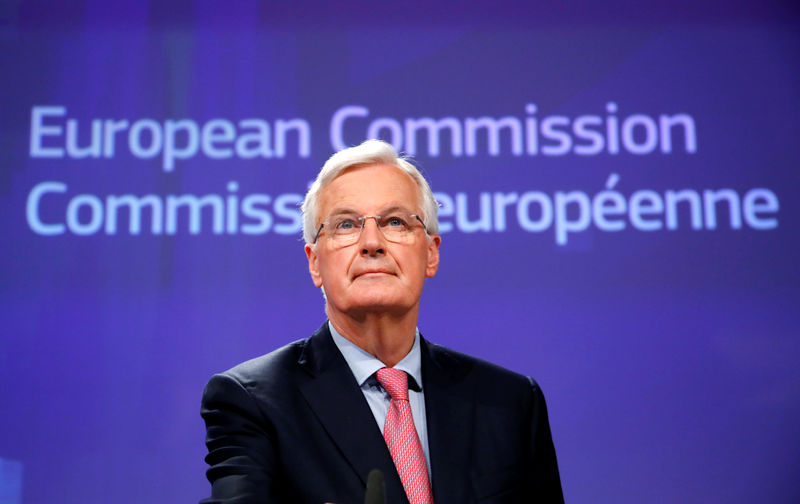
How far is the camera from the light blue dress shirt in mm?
1828

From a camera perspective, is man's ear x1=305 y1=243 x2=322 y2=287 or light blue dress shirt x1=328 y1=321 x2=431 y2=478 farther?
man's ear x1=305 y1=243 x2=322 y2=287

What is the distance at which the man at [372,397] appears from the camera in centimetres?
166

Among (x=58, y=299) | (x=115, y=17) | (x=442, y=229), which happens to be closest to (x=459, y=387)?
(x=442, y=229)

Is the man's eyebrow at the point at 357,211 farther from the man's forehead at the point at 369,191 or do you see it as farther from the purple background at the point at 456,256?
the purple background at the point at 456,256

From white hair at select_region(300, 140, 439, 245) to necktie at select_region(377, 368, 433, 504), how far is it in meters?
0.39

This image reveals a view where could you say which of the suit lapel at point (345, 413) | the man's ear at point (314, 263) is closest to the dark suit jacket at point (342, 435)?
the suit lapel at point (345, 413)

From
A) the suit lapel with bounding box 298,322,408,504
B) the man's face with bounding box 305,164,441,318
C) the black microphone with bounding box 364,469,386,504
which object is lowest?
the black microphone with bounding box 364,469,386,504

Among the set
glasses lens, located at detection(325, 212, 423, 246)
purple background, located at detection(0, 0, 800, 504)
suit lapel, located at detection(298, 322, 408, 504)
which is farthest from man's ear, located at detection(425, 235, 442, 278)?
purple background, located at detection(0, 0, 800, 504)

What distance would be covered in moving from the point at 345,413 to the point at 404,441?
0.45ft

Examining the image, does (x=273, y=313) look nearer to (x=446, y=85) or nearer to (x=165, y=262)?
(x=165, y=262)

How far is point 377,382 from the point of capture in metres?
1.86

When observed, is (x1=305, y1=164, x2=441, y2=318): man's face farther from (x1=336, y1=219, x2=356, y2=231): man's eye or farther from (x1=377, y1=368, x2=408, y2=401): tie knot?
(x1=377, y1=368, x2=408, y2=401): tie knot

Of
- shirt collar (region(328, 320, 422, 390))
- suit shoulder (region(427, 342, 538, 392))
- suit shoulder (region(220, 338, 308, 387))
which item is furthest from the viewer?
suit shoulder (region(427, 342, 538, 392))

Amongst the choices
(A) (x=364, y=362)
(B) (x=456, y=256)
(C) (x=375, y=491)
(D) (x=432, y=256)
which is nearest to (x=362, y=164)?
(D) (x=432, y=256)
